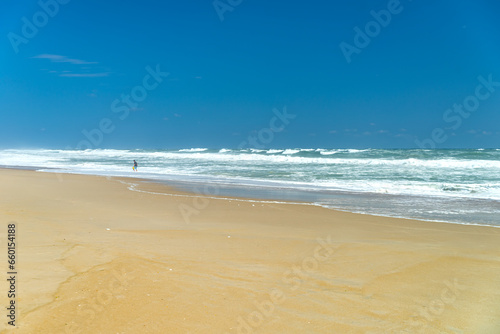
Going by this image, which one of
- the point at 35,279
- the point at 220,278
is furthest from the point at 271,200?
the point at 35,279

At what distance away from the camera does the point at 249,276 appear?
4.89 m

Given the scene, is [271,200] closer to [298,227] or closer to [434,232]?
[298,227]

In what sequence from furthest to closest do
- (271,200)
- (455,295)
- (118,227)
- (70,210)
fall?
1. (271,200)
2. (70,210)
3. (118,227)
4. (455,295)

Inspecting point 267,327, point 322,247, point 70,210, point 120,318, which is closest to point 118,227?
point 70,210

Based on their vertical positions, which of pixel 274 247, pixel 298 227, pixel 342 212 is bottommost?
pixel 274 247

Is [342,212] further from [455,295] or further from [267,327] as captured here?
[267,327]

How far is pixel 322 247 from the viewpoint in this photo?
661 centimetres

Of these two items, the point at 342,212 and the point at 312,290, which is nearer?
the point at 312,290

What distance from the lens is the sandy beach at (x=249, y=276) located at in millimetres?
3611

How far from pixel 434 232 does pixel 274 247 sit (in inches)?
149

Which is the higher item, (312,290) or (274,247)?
(274,247)

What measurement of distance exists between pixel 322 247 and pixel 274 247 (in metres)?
0.81

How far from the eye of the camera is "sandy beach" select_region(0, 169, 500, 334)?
11.8 feet

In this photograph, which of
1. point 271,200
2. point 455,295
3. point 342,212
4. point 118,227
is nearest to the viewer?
point 455,295
